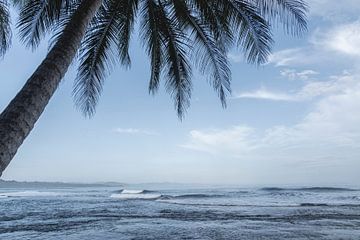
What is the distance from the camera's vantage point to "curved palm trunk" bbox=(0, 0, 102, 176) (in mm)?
3404

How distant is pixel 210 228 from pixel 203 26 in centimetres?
547

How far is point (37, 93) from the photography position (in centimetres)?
398

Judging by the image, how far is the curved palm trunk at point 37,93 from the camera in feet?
11.2

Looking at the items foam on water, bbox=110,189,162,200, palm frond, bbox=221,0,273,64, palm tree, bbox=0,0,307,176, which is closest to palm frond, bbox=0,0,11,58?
palm tree, bbox=0,0,307,176

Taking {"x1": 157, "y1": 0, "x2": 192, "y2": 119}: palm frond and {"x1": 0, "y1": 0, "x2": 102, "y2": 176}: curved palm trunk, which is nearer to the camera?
{"x1": 0, "y1": 0, "x2": 102, "y2": 176}: curved palm trunk

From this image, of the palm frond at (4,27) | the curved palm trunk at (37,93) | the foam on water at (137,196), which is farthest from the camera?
the foam on water at (137,196)

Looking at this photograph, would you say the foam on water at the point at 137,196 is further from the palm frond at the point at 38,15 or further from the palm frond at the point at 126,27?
the palm frond at the point at 38,15

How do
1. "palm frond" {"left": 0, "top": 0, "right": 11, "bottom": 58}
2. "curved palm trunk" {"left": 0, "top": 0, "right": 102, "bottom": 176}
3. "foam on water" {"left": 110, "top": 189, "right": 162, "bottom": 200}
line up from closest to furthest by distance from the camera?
1. "curved palm trunk" {"left": 0, "top": 0, "right": 102, "bottom": 176}
2. "palm frond" {"left": 0, "top": 0, "right": 11, "bottom": 58}
3. "foam on water" {"left": 110, "top": 189, "right": 162, "bottom": 200}

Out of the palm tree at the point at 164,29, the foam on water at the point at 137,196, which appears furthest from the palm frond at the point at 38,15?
the foam on water at the point at 137,196

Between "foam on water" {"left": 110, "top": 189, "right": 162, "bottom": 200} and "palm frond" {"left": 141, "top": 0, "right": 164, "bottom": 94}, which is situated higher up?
"palm frond" {"left": 141, "top": 0, "right": 164, "bottom": 94}

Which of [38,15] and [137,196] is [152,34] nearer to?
[38,15]

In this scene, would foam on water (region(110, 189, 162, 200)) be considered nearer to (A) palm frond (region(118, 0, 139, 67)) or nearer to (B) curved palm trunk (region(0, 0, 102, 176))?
(A) palm frond (region(118, 0, 139, 67))

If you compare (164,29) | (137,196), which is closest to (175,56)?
(164,29)

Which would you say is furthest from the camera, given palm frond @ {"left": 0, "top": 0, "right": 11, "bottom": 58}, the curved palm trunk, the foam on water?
the foam on water
